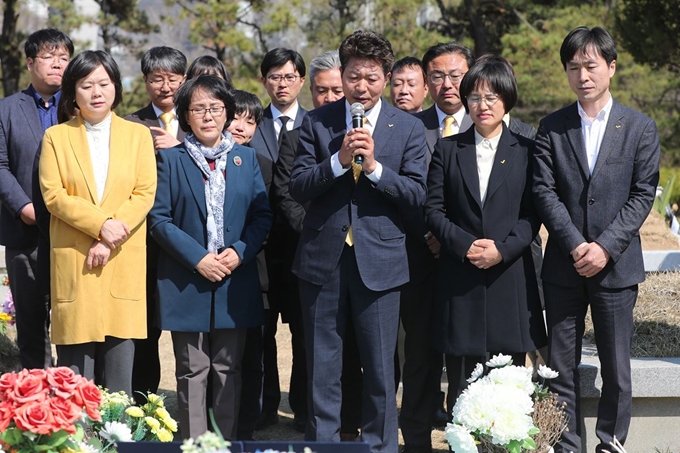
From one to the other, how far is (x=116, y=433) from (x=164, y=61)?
8.80 ft

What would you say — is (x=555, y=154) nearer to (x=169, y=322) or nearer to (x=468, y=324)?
(x=468, y=324)

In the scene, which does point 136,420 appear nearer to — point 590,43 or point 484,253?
point 484,253

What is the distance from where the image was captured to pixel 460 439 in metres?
3.58

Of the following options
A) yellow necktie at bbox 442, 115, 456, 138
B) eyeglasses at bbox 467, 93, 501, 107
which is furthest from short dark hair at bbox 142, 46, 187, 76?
eyeglasses at bbox 467, 93, 501, 107

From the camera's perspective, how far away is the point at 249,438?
5.16m

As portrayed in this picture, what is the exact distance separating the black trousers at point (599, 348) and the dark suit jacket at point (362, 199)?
0.78 metres

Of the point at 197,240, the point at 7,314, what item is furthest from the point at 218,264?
the point at 7,314

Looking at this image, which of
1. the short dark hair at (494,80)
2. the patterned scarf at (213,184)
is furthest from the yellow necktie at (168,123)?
the short dark hair at (494,80)

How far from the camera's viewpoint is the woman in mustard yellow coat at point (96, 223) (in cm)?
438

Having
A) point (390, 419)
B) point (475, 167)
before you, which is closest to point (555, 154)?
point (475, 167)

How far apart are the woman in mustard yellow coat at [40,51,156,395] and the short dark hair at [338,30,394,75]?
114cm

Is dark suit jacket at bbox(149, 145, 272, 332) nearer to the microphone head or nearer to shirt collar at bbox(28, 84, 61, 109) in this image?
the microphone head

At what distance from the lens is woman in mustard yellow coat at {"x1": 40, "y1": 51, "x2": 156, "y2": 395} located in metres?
4.38

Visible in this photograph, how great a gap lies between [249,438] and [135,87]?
13.9 m
